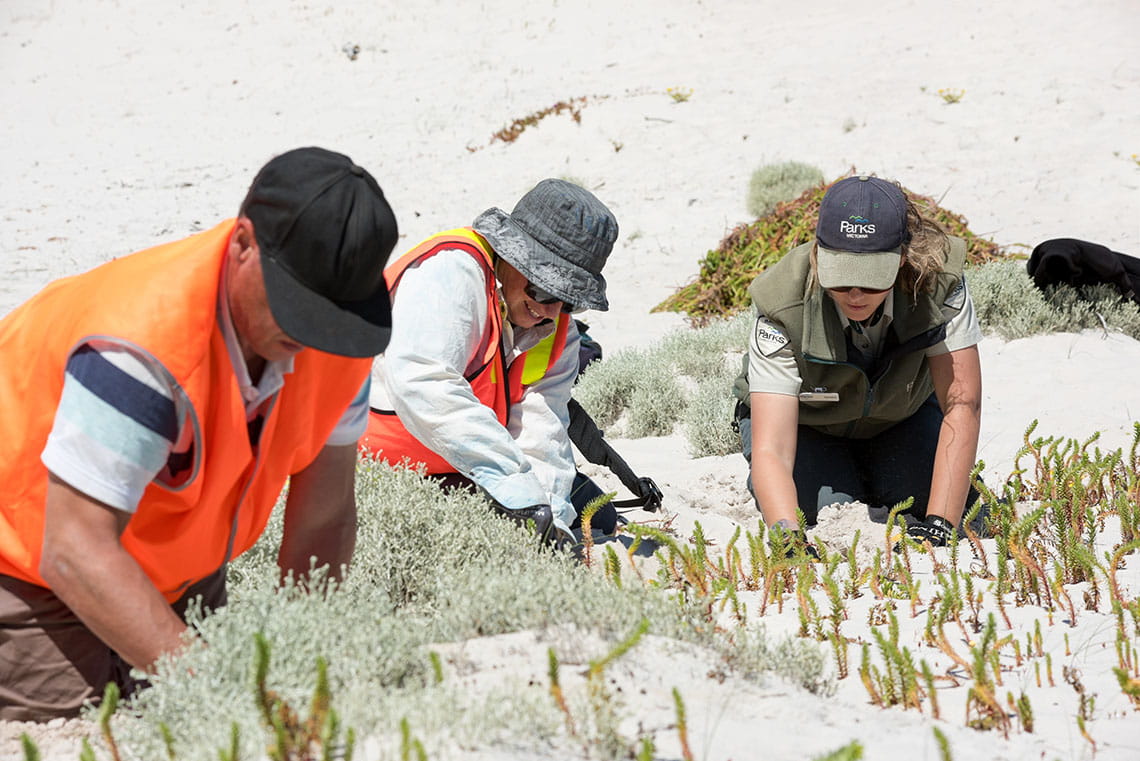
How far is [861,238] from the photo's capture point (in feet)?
12.2

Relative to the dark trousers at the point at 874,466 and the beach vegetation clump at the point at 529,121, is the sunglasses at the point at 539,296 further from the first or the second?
the beach vegetation clump at the point at 529,121

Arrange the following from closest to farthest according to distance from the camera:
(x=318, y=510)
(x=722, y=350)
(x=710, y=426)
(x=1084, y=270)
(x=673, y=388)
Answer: (x=318, y=510), (x=710, y=426), (x=673, y=388), (x=1084, y=270), (x=722, y=350)

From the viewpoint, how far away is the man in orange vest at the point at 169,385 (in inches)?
71.7

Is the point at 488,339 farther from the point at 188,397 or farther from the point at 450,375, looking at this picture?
the point at 188,397

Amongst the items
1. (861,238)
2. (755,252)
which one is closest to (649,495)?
(861,238)

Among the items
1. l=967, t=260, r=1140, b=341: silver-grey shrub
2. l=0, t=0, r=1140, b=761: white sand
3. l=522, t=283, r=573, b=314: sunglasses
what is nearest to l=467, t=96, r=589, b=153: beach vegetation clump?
l=0, t=0, r=1140, b=761: white sand

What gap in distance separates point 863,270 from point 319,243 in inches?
93.7

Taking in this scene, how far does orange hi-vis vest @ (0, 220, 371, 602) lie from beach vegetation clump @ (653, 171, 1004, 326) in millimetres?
6143

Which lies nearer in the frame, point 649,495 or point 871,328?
Result: point 871,328

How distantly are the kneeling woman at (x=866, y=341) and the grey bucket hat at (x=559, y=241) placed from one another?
2.75 ft

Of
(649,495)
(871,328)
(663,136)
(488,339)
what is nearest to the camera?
(488,339)

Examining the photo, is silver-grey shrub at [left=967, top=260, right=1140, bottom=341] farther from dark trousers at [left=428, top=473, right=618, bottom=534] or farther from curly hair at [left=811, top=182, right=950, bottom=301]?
dark trousers at [left=428, top=473, right=618, bottom=534]

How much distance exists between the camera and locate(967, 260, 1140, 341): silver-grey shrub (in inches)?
264

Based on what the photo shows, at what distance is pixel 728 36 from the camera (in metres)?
22.1
